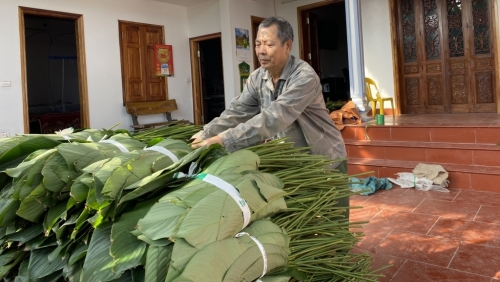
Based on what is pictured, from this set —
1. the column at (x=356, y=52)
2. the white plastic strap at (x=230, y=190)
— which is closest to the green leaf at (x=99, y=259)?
the white plastic strap at (x=230, y=190)

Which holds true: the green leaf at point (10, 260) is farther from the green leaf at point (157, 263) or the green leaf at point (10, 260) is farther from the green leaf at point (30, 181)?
the green leaf at point (157, 263)

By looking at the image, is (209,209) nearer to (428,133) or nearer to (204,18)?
(428,133)

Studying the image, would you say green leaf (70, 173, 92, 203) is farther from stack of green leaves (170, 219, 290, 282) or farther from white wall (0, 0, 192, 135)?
white wall (0, 0, 192, 135)

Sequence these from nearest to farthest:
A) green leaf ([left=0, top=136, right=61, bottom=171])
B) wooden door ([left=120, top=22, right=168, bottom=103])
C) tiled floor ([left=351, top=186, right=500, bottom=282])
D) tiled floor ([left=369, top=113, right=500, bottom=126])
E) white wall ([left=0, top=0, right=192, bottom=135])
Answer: green leaf ([left=0, top=136, right=61, bottom=171])
tiled floor ([left=351, top=186, right=500, bottom=282])
tiled floor ([left=369, top=113, right=500, bottom=126])
white wall ([left=0, top=0, right=192, bottom=135])
wooden door ([left=120, top=22, right=168, bottom=103])

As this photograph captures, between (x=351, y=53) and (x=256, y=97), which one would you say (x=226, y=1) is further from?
(x=256, y=97)

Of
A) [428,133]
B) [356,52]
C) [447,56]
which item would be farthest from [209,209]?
[447,56]

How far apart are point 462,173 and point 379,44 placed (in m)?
3.75

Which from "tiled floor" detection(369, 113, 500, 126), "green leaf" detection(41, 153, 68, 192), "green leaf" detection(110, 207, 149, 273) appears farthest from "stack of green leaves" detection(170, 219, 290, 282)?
"tiled floor" detection(369, 113, 500, 126)

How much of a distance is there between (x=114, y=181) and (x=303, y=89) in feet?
2.74

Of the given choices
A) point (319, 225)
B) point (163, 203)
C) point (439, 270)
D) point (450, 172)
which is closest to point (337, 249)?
point (319, 225)

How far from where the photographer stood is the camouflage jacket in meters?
1.33

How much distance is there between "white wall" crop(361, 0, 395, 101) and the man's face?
19.7 feet

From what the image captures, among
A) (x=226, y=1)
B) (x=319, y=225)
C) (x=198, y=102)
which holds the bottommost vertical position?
(x=319, y=225)

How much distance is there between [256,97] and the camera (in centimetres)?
181
